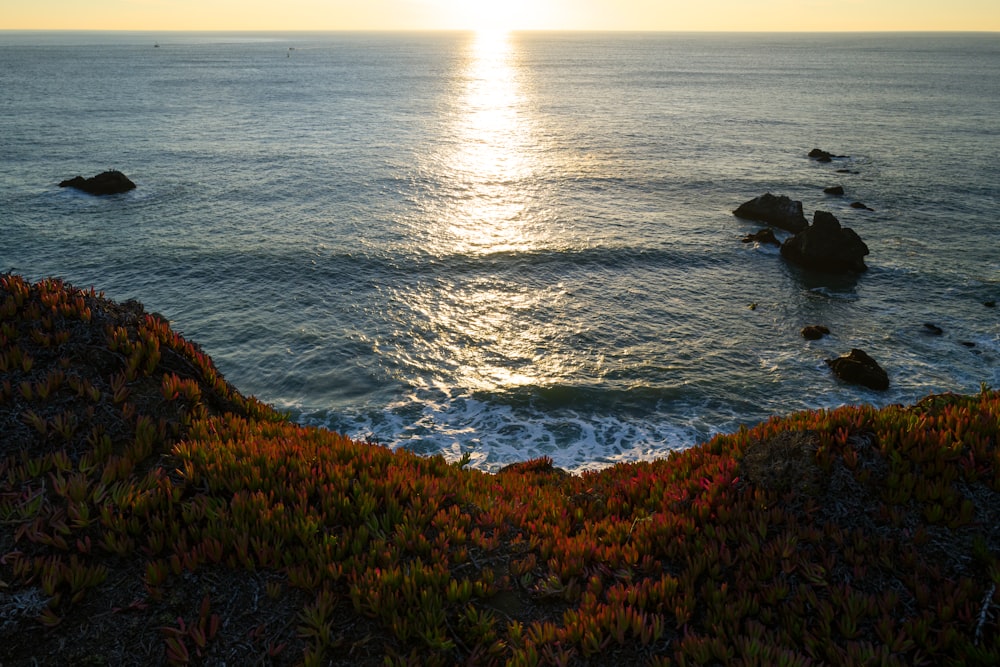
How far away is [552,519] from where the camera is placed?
8.46 m

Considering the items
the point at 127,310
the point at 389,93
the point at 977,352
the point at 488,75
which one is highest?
the point at 488,75

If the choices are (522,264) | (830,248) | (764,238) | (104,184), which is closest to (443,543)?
(522,264)

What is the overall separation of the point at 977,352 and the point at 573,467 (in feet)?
59.4

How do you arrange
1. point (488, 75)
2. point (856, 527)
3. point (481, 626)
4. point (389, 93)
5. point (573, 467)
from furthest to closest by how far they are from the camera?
point (488, 75) → point (389, 93) → point (573, 467) → point (856, 527) → point (481, 626)

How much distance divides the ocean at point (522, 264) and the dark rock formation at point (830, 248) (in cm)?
101

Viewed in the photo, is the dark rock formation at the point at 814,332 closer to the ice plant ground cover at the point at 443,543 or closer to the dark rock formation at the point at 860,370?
the dark rock formation at the point at 860,370

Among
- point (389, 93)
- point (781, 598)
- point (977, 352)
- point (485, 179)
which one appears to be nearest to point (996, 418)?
point (781, 598)

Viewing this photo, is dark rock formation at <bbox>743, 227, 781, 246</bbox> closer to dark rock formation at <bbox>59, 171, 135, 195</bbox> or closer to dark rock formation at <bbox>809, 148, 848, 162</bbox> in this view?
dark rock formation at <bbox>809, 148, 848, 162</bbox>

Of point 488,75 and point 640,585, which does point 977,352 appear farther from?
point 488,75

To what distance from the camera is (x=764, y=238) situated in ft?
121

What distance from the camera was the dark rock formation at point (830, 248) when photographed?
1291 inches

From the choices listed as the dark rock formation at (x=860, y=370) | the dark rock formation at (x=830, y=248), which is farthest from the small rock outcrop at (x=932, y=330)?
the dark rock formation at (x=830, y=248)

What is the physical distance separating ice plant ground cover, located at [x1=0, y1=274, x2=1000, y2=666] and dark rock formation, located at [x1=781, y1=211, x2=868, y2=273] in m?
26.1

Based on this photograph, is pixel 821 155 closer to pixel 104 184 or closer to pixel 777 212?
pixel 777 212
